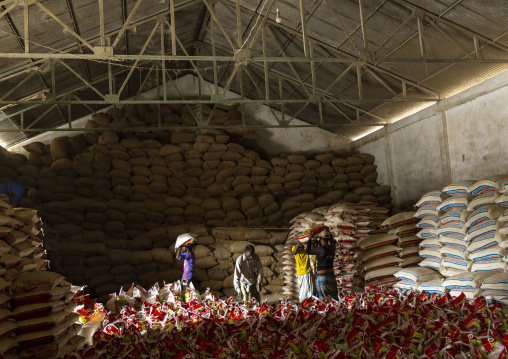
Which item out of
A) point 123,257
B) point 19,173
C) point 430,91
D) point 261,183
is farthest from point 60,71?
point 430,91

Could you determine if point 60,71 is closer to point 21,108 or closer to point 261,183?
point 21,108

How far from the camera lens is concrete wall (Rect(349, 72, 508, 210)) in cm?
788

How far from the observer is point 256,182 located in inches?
467

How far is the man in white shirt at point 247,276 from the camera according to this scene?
7.26 m

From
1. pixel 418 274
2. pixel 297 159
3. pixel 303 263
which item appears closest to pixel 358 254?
pixel 303 263

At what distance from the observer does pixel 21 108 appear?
33.0 ft

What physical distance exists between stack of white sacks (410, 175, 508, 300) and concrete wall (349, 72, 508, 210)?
65.2 inches

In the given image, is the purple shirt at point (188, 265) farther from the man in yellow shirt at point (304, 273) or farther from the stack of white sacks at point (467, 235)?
Answer: the stack of white sacks at point (467, 235)

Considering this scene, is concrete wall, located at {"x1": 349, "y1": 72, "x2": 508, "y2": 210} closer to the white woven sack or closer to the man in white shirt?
the white woven sack

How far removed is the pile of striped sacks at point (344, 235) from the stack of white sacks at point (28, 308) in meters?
4.57

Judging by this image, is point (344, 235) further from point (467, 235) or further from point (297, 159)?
point (297, 159)

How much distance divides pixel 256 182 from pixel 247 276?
15.7ft

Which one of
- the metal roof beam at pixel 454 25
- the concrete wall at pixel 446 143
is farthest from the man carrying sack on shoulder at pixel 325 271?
the metal roof beam at pixel 454 25

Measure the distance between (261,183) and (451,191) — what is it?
5.69 meters
